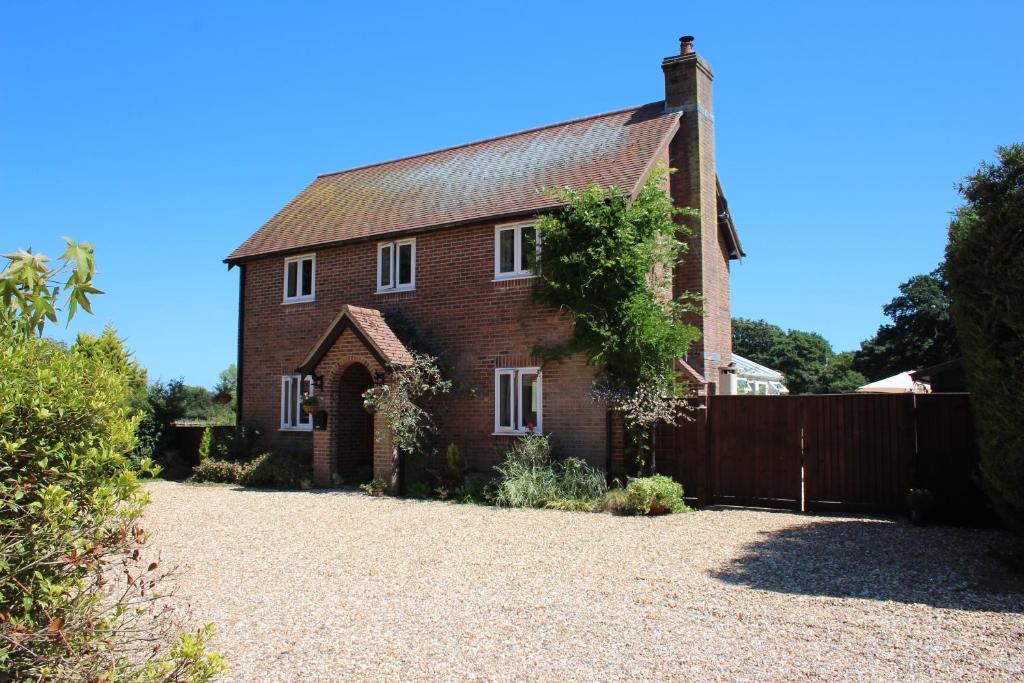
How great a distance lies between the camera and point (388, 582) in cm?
848

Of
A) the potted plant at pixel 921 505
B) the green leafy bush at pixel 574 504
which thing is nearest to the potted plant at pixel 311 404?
the green leafy bush at pixel 574 504

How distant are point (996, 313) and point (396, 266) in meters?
13.4

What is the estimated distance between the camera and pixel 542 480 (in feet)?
48.1

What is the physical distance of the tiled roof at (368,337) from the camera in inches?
647

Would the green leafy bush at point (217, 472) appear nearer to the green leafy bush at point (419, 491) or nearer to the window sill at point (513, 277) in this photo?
the green leafy bush at point (419, 491)

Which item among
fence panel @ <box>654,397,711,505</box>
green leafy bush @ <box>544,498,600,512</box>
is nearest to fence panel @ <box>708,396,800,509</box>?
fence panel @ <box>654,397,711,505</box>

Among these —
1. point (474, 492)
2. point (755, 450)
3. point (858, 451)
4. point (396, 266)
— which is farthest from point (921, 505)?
point (396, 266)

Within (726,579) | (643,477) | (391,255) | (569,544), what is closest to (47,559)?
(726,579)

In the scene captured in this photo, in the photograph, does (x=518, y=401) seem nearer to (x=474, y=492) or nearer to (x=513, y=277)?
(x=474, y=492)

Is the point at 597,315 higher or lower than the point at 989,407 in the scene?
higher

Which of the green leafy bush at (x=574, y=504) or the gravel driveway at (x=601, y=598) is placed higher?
the green leafy bush at (x=574, y=504)

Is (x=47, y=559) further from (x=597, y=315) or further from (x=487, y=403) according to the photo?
(x=487, y=403)

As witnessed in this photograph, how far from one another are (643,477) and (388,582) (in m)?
7.11

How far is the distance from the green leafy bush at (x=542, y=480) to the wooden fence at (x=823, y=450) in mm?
1454
